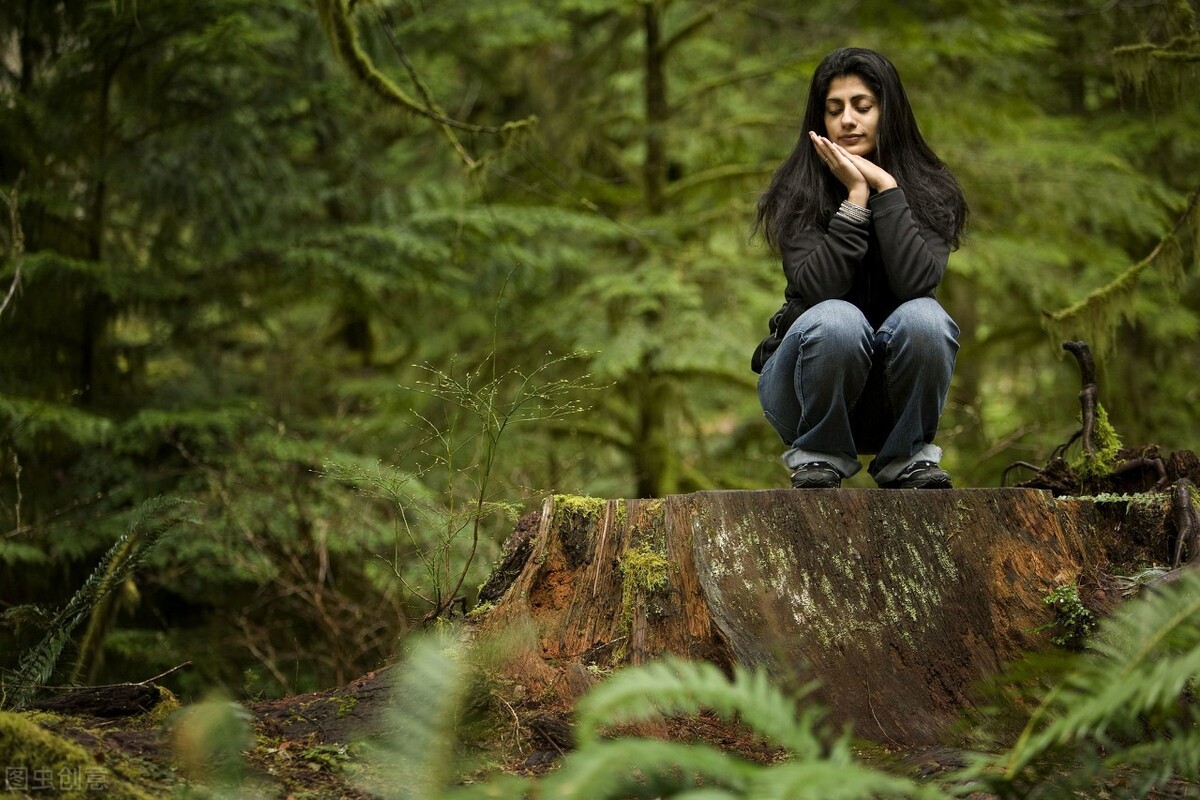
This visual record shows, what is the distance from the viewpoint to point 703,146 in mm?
8922

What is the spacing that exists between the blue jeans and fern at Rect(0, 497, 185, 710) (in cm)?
213

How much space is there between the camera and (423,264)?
272 inches

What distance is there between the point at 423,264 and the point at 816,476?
171 inches

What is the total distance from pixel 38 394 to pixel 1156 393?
30.2ft

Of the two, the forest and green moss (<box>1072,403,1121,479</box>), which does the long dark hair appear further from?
the forest

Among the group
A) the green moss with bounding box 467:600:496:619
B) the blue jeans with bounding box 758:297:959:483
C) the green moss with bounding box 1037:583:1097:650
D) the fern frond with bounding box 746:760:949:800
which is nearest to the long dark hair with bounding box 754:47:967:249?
the blue jeans with bounding box 758:297:959:483

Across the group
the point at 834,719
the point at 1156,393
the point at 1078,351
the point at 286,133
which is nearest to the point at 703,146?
the point at 286,133

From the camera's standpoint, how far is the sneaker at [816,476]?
10.8 feet

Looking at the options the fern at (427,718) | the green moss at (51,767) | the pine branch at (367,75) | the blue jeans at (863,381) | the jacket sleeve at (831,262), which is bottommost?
the green moss at (51,767)

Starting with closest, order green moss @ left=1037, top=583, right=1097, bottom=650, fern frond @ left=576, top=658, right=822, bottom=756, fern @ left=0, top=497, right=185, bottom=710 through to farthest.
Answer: fern frond @ left=576, top=658, right=822, bottom=756, fern @ left=0, top=497, right=185, bottom=710, green moss @ left=1037, top=583, right=1097, bottom=650

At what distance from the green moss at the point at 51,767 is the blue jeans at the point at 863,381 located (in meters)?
2.35

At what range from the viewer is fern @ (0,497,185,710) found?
261 cm

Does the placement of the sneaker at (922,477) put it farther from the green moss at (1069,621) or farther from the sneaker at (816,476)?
the green moss at (1069,621)

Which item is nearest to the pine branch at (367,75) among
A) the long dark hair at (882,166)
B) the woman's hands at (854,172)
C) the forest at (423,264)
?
the forest at (423,264)
